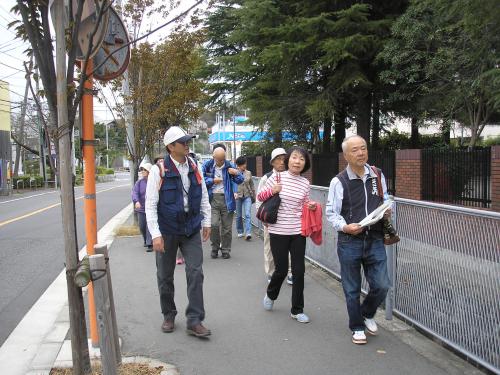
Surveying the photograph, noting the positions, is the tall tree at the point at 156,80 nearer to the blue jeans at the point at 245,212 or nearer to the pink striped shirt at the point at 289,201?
the blue jeans at the point at 245,212

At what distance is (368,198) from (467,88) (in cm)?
917

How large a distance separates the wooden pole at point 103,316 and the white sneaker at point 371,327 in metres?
2.38

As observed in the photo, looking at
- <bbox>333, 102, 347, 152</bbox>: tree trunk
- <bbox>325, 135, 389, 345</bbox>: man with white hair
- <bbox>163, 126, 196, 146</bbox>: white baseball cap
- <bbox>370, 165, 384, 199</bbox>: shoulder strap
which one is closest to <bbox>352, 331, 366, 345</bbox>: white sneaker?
<bbox>325, 135, 389, 345</bbox>: man with white hair

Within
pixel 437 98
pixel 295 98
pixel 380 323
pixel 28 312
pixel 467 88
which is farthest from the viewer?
pixel 295 98

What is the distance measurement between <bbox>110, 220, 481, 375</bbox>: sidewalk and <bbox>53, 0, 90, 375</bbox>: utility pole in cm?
79

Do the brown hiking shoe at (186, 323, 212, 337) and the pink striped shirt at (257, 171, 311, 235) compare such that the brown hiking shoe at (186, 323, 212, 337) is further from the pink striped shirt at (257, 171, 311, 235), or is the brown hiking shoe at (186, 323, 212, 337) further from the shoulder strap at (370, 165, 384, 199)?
the shoulder strap at (370, 165, 384, 199)

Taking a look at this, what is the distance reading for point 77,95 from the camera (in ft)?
11.5

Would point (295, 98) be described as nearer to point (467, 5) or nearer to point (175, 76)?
point (175, 76)

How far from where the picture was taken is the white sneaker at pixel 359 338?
438 cm

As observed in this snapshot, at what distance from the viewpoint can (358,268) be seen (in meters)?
4.43

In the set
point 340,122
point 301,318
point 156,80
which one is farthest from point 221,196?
point 340,122

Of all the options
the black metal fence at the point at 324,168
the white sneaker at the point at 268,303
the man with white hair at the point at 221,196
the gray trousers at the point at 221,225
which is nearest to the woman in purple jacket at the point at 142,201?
the man with white hair at the point at 221,196

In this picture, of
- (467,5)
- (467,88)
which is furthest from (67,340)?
(467,88)

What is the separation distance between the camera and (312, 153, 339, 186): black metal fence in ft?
50.4
